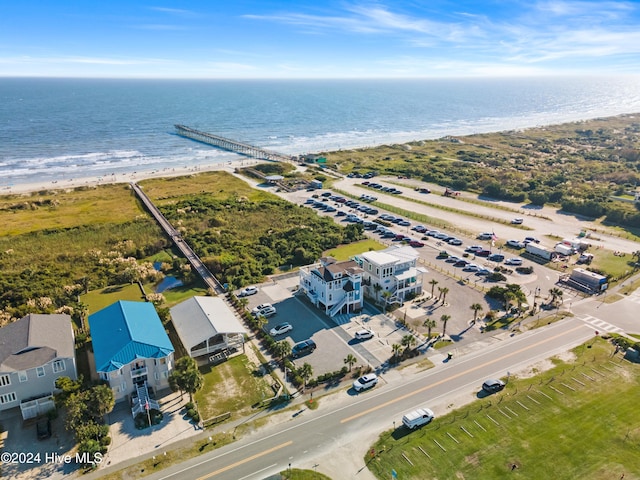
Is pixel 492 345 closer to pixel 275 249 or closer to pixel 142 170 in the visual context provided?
pixel 275 249

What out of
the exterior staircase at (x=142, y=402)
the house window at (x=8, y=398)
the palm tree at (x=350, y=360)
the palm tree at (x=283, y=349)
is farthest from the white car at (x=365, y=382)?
the house window at (x=8, y=398)

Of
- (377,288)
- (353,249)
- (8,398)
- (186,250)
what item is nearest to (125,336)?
(8,398)

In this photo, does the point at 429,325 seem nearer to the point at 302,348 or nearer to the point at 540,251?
the point at 302,348

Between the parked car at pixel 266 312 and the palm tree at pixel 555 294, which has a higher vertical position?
the palm tree at pixel 555 294

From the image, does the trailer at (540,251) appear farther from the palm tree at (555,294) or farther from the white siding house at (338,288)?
the white siding house at (338,288)

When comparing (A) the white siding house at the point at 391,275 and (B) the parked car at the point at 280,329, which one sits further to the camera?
(A) the white siding house at the point at 391,275

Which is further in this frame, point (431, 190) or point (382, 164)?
point (382, 164)

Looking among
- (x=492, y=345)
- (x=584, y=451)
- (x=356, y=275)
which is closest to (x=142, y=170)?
(x=356, y=275)
